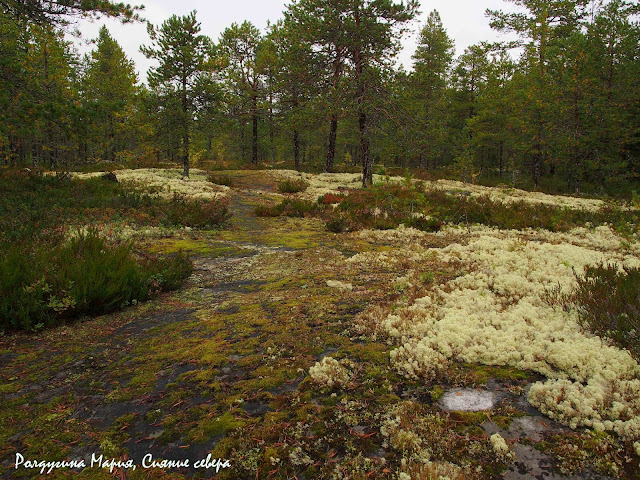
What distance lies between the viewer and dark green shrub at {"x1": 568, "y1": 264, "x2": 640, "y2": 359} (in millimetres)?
2640

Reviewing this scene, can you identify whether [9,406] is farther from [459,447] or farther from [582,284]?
[582,284]

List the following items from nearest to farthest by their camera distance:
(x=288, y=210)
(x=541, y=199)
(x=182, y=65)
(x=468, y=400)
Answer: (x=468, y=400) < (x=288, y=210) < (x=541, y=199) < (x=182, y=65)

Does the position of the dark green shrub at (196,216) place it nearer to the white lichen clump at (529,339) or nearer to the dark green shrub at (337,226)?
the dark green shrub at (337,226)

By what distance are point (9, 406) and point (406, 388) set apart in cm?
273

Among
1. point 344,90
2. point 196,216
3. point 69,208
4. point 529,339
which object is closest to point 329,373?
point 529,339

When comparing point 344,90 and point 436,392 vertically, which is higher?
point 344,90

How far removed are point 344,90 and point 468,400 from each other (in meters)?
16.3

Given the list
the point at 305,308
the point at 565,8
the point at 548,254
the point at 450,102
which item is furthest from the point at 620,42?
the point at 305,308

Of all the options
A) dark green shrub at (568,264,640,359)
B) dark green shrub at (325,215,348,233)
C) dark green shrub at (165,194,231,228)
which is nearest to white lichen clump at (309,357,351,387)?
dark green shrub at (568,264,640,359)

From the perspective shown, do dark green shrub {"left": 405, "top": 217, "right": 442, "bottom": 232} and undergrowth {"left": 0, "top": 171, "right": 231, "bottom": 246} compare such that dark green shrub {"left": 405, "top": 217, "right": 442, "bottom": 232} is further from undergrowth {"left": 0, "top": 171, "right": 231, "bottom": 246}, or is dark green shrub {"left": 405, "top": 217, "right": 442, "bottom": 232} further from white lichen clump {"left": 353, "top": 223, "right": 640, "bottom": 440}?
undergrowth {"left": 0, "top": 171, "right": 231, "bottom": 246}

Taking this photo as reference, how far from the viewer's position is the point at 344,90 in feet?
53.1

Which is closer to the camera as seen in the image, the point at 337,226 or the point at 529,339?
the point at 529,339

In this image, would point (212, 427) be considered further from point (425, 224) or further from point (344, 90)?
point (344, 90)

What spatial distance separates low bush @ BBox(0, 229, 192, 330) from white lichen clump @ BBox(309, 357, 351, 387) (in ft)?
9.04
